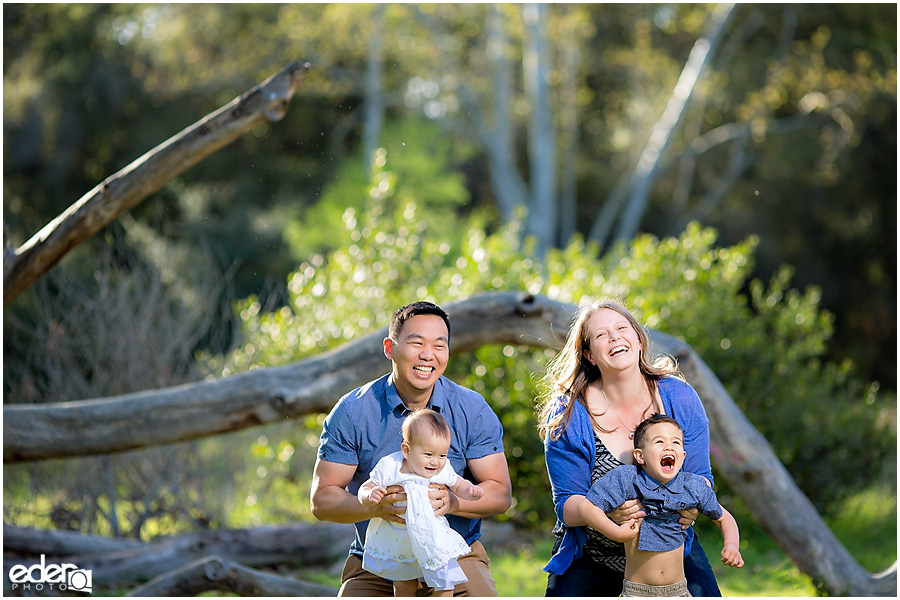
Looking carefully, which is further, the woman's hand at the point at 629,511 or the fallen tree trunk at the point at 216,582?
the fallen tree trunk at the point at 216,582

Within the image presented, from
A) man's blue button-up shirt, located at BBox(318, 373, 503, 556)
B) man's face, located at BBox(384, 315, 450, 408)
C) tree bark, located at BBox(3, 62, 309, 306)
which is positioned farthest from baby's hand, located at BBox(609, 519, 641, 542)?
tree bark, located at BBox(3, 62, 309, 306)

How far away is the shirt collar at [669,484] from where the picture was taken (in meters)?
2.88

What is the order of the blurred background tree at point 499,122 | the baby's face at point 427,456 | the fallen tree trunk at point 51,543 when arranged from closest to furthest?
the baby's face at point 427,456, the fallen tree trunk at point 51,543, the blurred background tree at point 499,122

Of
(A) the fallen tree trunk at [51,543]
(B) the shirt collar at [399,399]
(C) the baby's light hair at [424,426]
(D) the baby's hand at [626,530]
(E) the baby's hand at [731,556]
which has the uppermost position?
(A) the fallen tree trunk at [51,543]

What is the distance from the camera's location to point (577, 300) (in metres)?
6.66

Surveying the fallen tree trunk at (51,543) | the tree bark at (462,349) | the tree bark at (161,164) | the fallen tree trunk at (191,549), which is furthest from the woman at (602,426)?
the fallen tree trunk at (51,543)

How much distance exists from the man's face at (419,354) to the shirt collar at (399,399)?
0.11 ft

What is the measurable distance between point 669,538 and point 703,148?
1838 centimetres

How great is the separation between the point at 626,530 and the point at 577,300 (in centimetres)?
388

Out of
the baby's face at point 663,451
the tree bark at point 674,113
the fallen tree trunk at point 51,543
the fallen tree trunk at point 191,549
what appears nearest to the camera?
the baby's face at point 663,451

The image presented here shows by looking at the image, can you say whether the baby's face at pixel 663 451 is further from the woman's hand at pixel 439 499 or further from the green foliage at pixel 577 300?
the green foliage at pixel 577 300

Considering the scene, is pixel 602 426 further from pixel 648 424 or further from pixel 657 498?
pixel 657 498

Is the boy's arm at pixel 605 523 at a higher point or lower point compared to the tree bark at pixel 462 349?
lower

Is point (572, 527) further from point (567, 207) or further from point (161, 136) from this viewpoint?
point (567, 207)
